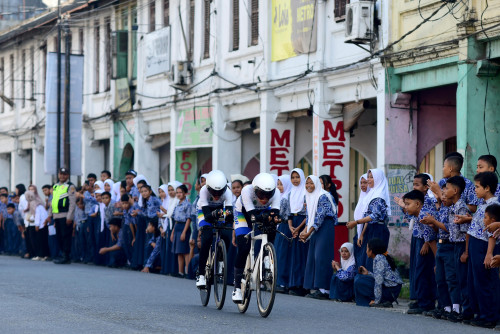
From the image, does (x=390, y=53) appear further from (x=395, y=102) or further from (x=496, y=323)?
(x=496, y=323)

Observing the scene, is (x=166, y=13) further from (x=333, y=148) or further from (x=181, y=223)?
(x=181, y=223)

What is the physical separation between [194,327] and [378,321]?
2.39 meters

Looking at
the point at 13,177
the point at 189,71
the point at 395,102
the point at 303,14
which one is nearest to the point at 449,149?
the point at 395,102

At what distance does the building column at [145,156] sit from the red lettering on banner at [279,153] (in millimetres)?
8626

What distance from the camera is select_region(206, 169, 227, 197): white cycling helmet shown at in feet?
47.4

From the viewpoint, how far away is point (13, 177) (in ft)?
153

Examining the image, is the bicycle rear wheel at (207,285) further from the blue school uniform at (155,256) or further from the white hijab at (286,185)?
the blue school uniform at (155,256)

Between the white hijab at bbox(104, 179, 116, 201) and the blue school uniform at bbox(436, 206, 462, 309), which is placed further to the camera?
the white hijab at bbox(104, 179, 116, 201)

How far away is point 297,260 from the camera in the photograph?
60.9 ft

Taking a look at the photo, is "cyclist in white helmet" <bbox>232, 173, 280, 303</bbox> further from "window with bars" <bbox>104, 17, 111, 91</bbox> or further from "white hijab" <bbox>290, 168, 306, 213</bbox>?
"window with bars" <bbox>104, 17, 111, 91</bbox>

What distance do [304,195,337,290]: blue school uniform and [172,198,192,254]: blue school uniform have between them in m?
4.83

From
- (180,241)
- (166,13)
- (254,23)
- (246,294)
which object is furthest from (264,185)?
(166,13)

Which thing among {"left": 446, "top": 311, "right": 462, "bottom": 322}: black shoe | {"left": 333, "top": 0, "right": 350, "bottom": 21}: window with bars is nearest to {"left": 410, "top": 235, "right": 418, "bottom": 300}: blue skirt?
{"left": 446, "top": 311, "right": 462, "bottom": 322}: black shoe

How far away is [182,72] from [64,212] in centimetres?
576
